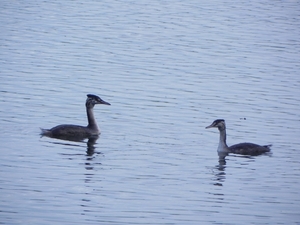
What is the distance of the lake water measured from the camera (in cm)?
1662

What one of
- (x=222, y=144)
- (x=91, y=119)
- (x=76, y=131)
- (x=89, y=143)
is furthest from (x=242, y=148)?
(x=91, y=119)

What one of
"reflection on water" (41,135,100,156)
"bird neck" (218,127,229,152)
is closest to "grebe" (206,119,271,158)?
"bird neck" (218,127,229,152)

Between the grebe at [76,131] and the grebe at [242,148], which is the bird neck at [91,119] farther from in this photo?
the grebe at [242,148]

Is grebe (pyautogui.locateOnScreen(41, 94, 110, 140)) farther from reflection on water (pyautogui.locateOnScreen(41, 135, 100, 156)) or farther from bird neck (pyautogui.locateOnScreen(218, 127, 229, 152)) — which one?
bird neck (pyautogui.locateOnScreen(218, 127, 229, 152))

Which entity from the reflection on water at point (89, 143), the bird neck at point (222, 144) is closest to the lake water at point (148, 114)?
the reflection on water at point (89, 143)

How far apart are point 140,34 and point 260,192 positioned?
23.3 meters

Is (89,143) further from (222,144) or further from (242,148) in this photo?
(242,148)

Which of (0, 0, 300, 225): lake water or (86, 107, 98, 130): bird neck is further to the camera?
(86, 107, 98, 130): bird neck

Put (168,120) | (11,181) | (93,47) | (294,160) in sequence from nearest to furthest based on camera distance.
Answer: (11,181) < (294,160) < (168,120) < (93,47)

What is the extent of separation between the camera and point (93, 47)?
3684 cm

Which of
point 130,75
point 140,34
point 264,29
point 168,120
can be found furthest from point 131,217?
point 264,29

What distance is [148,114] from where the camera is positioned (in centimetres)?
2475

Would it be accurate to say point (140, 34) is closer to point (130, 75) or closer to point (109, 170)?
point (130, 75)

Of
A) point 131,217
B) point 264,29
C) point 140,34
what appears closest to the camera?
point 131,217
